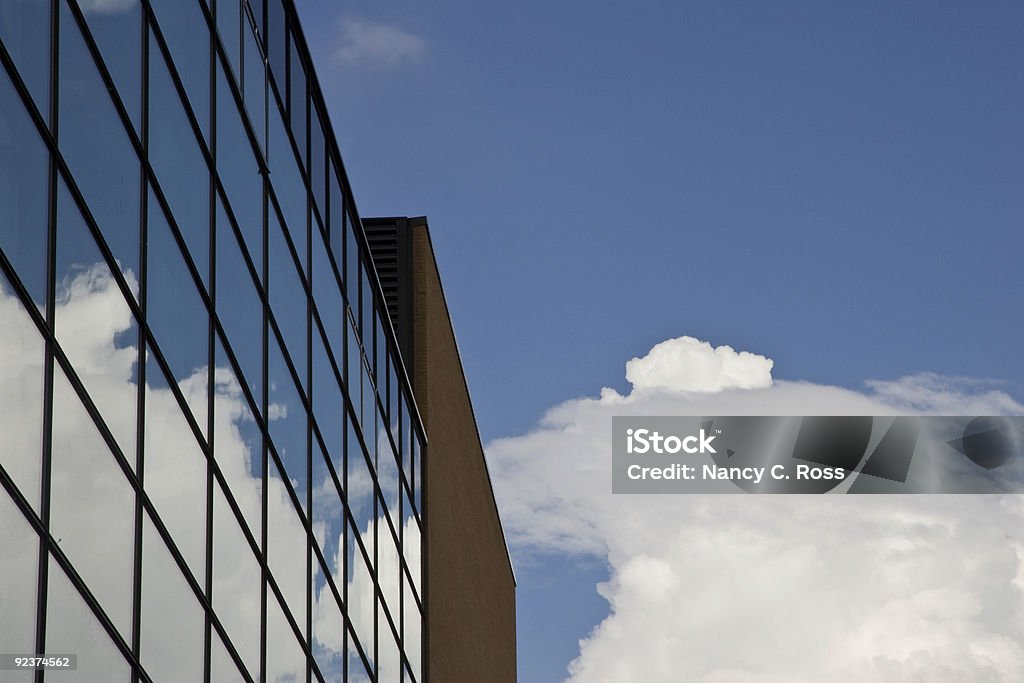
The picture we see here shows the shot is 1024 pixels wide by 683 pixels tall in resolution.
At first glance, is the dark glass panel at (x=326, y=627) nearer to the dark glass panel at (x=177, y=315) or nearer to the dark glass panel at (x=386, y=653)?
the dark glass panel at (x=386, y=653)

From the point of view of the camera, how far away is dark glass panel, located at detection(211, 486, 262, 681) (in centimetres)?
1489

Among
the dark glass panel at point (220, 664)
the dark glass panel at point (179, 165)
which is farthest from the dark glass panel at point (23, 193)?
the dark glass panel at point (220, 664)

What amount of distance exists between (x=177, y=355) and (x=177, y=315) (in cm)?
37

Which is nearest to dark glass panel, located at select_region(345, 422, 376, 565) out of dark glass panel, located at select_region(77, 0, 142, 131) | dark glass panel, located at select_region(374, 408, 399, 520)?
dark glass panel, located at select_region(374, 408, 399, 520)

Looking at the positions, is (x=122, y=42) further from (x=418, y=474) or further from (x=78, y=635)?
(x=418, y=474)

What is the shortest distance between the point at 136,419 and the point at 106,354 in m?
0.83

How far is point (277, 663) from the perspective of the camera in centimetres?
1706

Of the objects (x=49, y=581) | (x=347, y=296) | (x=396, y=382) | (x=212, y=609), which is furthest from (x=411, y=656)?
(x=49, y=581)

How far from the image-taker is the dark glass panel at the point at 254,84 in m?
17.7

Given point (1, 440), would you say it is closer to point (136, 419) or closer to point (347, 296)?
point (136, 419)

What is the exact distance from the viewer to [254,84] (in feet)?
59.3

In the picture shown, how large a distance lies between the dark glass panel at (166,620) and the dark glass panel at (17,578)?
2.29 metres

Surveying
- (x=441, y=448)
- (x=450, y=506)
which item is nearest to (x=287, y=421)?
(x=441, y=448)

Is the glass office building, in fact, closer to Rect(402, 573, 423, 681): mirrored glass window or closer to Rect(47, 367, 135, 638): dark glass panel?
Rect(47, 367, 135, 638): dark glass panel
